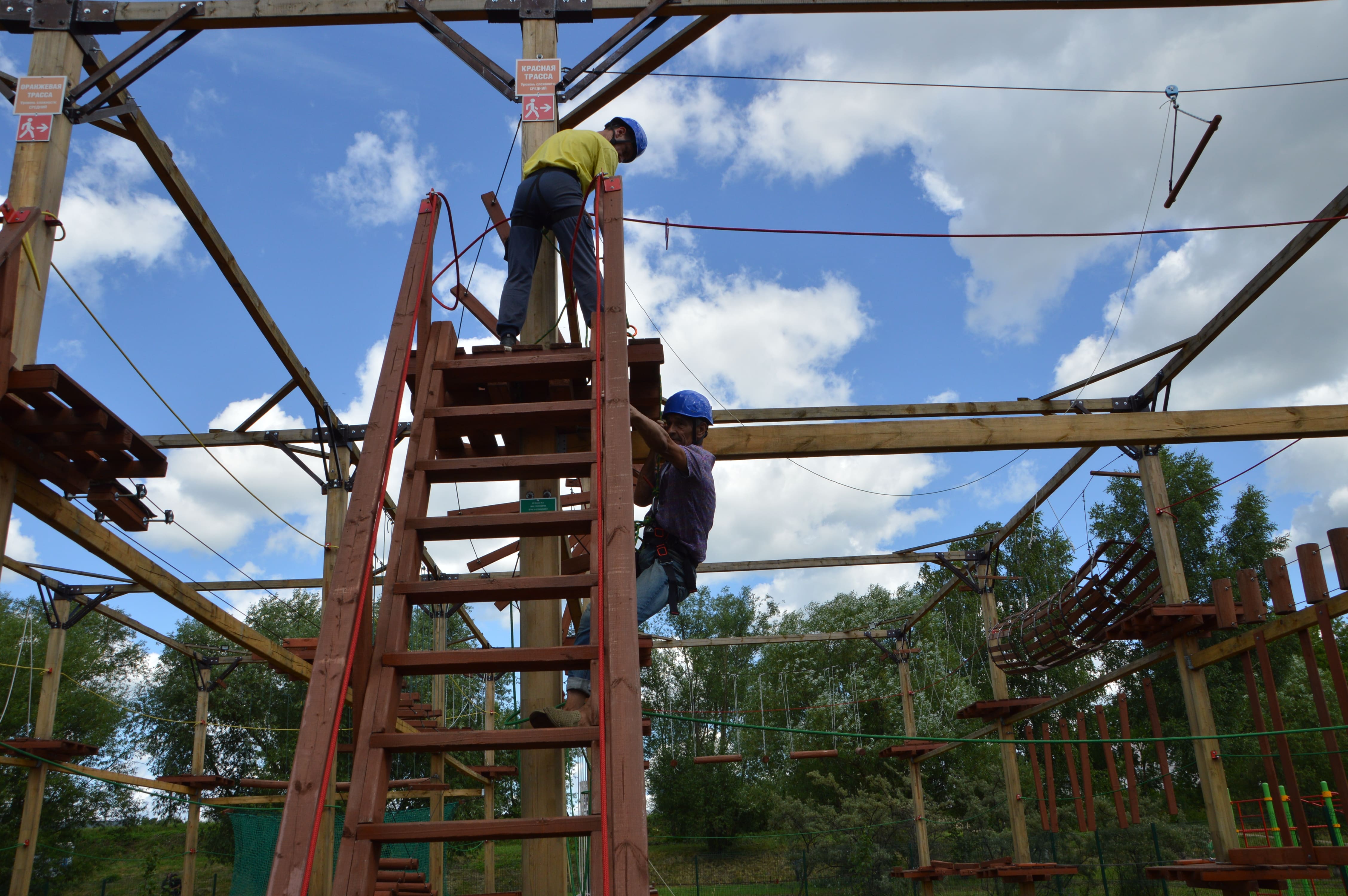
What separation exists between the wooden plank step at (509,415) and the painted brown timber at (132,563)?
286 centimetres

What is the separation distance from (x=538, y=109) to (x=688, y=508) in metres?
3.34

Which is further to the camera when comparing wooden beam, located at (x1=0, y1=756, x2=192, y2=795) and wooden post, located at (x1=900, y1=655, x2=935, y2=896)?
wooden post, located at (x1=900, y1=655, x2=935, y2=896)

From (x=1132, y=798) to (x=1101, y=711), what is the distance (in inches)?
44.2

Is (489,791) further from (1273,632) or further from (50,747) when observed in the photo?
(1273,632)

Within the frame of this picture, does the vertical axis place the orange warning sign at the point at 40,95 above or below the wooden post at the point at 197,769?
above

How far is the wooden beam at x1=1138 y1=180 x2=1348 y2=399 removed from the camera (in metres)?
7.32

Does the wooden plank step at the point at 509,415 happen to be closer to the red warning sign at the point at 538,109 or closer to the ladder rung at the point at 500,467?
the ladder rung at the point at 500,467

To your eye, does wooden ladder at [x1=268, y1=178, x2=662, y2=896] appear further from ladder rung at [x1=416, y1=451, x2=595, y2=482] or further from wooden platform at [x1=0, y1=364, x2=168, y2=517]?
wooden platform at [x1=0, y1=364, x2=168, y2=517]

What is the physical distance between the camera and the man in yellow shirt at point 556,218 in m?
5.34

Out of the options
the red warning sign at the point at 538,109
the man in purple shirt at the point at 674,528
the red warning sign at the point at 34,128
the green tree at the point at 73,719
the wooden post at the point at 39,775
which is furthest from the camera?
the green tree at the point at 73,719

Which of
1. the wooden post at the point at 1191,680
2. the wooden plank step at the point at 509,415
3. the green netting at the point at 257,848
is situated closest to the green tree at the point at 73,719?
the green netting at the point at 257,848

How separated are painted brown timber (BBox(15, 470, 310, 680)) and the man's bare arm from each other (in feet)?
12.4

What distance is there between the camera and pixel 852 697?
32.1 metres

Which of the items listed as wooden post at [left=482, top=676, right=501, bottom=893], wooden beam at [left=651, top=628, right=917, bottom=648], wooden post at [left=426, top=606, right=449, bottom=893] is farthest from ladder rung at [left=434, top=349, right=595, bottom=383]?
wooden post at [left=482, top=676, right=501, bottom=893]
